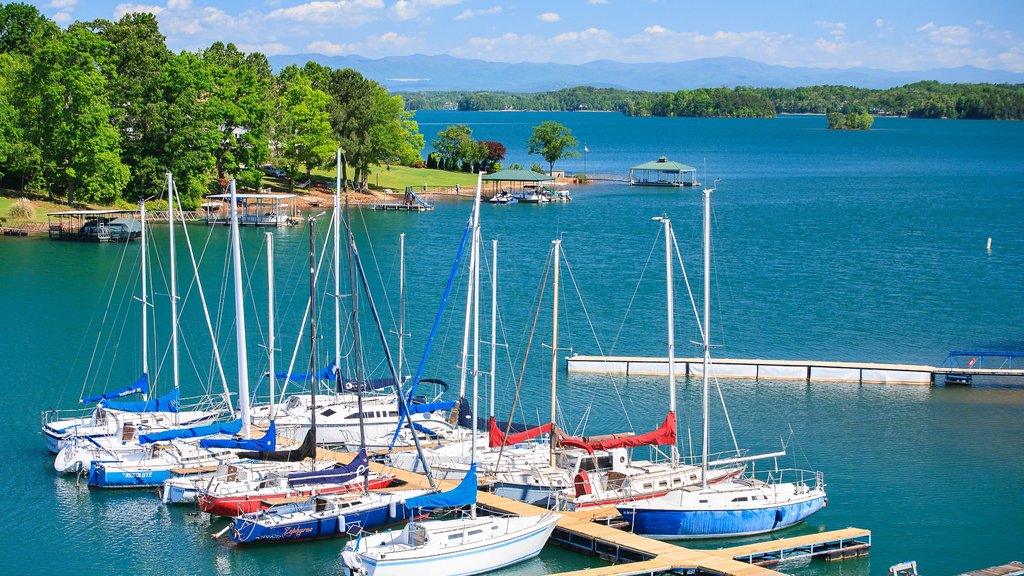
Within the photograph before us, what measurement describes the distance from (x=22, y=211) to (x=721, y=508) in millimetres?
74768

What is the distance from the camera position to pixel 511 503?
117 feet

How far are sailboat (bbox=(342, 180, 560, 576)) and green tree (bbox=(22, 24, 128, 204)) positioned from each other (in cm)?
6746

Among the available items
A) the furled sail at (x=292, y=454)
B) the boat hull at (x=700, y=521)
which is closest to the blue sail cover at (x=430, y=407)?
the furled sail at (x=292, y=454)

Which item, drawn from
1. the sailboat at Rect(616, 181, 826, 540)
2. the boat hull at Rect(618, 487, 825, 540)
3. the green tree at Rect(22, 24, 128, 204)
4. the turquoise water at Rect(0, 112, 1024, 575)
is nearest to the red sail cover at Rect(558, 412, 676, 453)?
the sailboat at Rect(616, 181, 826, 540)

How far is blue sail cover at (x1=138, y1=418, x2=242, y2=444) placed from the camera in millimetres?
40000

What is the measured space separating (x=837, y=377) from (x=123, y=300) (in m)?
39.8

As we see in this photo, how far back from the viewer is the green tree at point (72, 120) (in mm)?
91875

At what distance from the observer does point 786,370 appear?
53.9 meters

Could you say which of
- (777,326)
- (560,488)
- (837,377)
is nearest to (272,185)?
(777,326)

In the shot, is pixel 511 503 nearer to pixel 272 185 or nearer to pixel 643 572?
pixel 643 572

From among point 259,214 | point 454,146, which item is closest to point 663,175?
point 454,146

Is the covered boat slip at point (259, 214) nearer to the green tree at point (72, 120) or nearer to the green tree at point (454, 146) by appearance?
the green tree at point (72, 120)

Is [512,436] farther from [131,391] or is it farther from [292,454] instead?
[131,391]

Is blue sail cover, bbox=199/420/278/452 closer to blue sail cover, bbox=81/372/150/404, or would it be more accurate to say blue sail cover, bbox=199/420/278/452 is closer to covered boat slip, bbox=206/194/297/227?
blue sail cover, bbox=81/372/150/404
